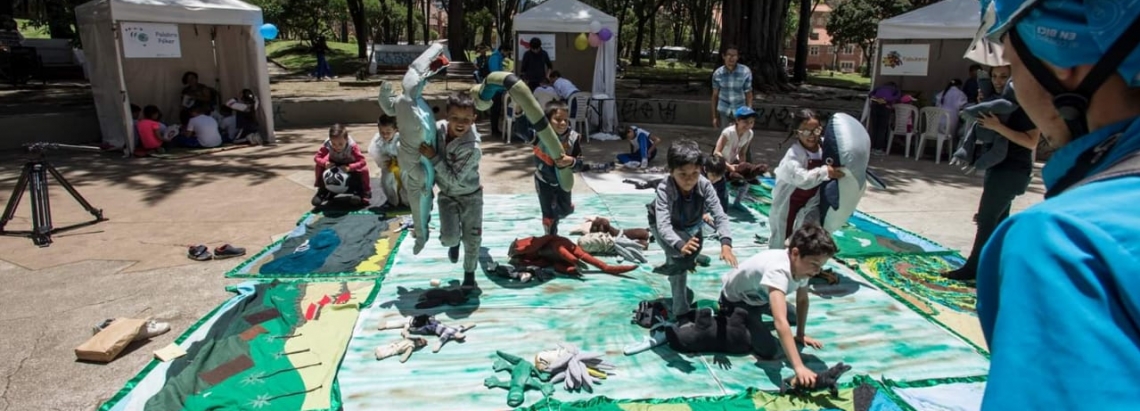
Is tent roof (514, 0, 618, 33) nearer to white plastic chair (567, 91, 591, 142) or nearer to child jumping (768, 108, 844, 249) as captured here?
white plastic chair (567, 91, 591, 142)

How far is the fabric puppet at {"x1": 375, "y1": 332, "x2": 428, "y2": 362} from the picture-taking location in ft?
13.5

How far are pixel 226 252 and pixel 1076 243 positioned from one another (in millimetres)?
6524

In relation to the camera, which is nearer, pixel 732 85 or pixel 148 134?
pixel 732 85

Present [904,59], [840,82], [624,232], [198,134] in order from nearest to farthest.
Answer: [624,232] < [198,134] < [904,59] < [840,82]

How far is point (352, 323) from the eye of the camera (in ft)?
15.1

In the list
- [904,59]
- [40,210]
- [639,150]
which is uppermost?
[904,59]

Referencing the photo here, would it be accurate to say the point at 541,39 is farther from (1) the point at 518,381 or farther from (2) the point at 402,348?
(1) the point at 518,381

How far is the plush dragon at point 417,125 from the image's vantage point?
15.5 ft

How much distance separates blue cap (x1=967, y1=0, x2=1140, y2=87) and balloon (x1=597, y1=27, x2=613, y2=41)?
12.8 meters

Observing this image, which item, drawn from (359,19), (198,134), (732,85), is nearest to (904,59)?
A: (732,85)

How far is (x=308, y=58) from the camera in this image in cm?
3247

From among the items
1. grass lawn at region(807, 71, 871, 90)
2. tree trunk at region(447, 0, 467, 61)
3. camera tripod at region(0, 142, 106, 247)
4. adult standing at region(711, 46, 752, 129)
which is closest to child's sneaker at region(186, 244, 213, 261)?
camera tripod at region(0, 142, 106, 247)

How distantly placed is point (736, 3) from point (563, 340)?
636 inches

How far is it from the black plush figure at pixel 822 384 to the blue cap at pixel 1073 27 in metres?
2.99
